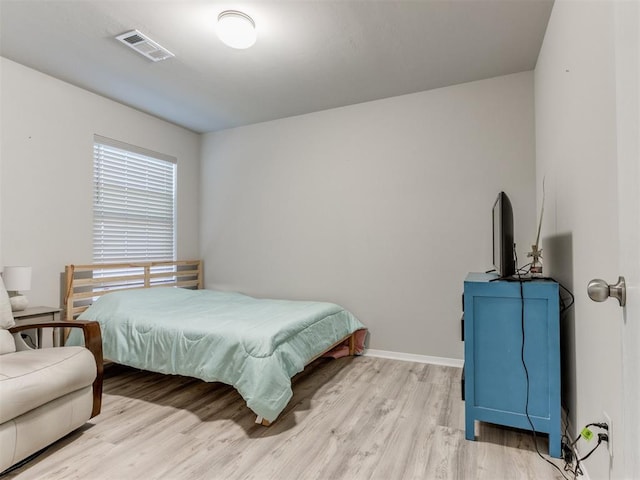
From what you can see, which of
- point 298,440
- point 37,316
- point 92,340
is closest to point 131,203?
point 37,316

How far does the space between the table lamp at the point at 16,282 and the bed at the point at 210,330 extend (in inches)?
17.4

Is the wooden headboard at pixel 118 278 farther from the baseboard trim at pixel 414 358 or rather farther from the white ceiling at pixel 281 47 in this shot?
the baseboard trim at pixel 414 358

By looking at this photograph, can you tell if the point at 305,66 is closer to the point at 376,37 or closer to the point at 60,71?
the point at 376,37

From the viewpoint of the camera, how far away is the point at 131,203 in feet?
12.3

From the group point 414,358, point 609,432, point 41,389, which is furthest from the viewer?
point 414,358

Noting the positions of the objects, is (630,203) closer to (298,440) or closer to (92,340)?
(298,440)

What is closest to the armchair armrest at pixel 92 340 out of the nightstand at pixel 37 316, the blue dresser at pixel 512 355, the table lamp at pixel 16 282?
the nightstand at pixel 37 316

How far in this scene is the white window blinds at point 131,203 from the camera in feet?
11.2

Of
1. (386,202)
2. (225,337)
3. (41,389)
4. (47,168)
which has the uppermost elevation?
(47,168)

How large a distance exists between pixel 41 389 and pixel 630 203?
2336mm

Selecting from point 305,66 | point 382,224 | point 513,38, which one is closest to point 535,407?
point 382,224

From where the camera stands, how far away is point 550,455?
1.78 metres

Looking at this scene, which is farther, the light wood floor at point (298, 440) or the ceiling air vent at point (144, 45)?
the ceiling air vent at point (144, 45)

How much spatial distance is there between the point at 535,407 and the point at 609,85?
152 centimetres
